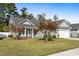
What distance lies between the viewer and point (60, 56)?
1067cm

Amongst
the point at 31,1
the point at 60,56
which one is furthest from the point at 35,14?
the point at 60,56

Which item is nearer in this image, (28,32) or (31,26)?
(28,32)

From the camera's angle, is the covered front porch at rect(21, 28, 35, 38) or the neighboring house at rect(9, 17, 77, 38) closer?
the covered front porch at rect(21, 28, 35, 38)

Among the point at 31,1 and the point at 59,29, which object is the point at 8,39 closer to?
the point at 31,1

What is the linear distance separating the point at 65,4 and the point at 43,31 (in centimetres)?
480

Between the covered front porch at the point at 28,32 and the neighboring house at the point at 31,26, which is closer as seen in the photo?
the covered front porch at the point at 28,32

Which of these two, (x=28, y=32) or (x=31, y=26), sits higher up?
(x=31, y=26)

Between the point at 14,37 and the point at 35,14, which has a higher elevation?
the point at 35,14

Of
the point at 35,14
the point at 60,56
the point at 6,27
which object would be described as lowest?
the point at 60,56

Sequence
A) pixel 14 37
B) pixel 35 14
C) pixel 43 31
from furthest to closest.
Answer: pixel 43 31
pixel 14 37
pixel 35 14

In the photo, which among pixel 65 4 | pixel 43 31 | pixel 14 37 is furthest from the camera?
pixel 43 31

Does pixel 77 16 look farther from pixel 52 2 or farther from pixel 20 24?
pixel 20 24

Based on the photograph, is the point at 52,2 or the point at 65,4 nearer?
the point at 52,2

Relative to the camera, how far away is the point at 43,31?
19078 millimetres
